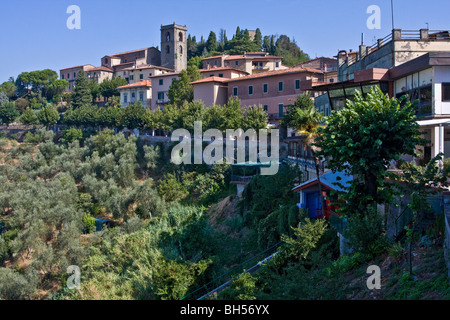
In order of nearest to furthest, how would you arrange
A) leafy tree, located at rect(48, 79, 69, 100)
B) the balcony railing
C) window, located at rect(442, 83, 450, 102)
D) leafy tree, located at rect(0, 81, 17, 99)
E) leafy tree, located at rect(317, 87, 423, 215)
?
leafy tree, located at rect(317, 87, 423, 215) < window, located at rect(442, 83, 450, 102) < the balcony railing < leafy tree, located at rect(48, 79, 69, 100) < leafy tree, located at rect(0, 81, 17, 99)

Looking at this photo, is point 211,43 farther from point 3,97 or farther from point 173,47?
point 3,97

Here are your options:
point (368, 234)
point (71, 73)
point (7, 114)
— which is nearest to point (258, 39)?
point (71, 73)

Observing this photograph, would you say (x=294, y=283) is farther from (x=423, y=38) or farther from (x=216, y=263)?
(x=423, y=38)

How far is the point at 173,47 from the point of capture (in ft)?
271

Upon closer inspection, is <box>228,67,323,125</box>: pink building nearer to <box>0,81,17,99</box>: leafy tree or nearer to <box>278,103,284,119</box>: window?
<box>278,103,284,119</box>: window

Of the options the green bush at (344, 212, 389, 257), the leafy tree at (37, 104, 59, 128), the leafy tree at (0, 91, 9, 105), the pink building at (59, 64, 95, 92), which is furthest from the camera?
the pink building at (59, 64, 95, 92)

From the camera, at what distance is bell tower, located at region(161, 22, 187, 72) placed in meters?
81.7

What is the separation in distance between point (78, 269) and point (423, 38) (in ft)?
71.9

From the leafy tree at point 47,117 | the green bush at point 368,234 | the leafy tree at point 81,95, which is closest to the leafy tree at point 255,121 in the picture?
the green bush at point 368,234

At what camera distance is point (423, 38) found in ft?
65.4

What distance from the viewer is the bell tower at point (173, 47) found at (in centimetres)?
8174

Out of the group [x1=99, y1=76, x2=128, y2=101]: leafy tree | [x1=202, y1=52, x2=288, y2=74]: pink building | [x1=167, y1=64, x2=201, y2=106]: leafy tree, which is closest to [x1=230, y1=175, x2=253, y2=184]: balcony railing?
[x1=167, y1=64, x2=201, y2=106]: leafy tree

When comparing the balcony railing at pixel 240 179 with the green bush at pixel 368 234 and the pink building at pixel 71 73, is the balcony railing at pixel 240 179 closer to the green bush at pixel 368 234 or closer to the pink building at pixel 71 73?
the green bush at pixel 368 234
